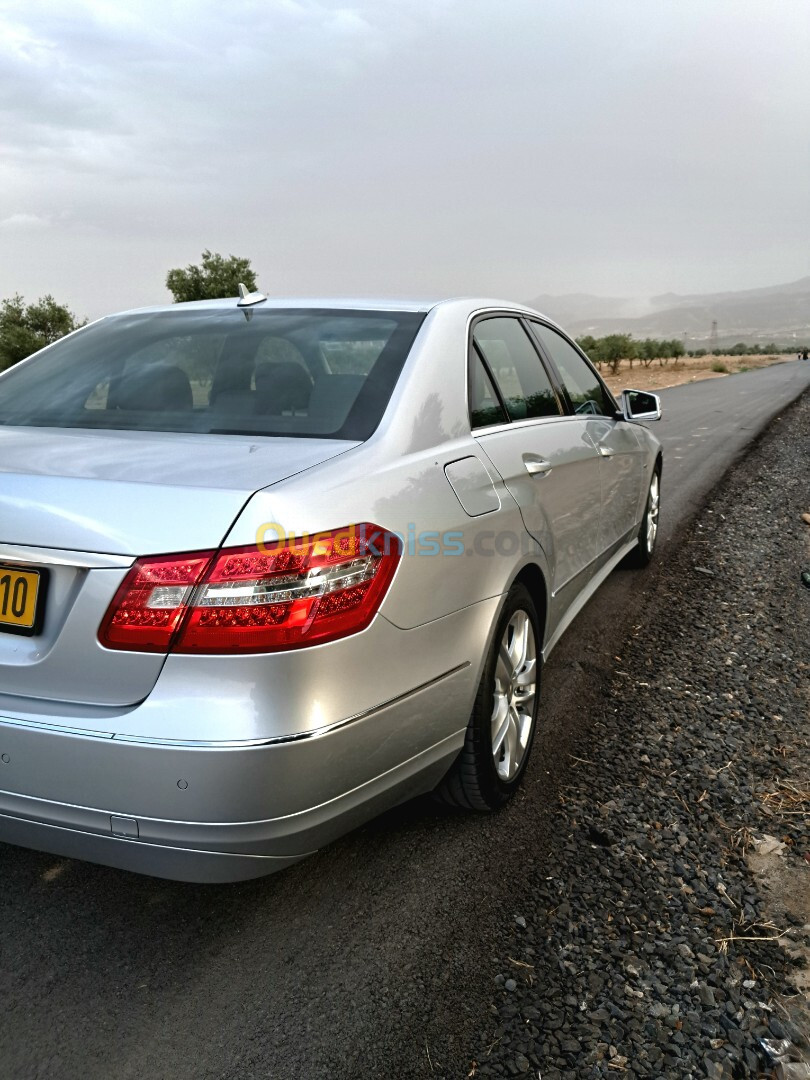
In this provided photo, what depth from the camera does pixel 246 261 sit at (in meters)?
66.8

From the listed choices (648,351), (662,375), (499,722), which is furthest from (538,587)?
(648,351)

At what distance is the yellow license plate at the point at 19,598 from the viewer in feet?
6.30

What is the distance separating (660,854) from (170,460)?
1853 millimetres

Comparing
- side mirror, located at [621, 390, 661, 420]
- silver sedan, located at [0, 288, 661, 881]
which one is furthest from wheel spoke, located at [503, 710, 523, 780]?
side mirror, located at [621, 390, 661, 420]

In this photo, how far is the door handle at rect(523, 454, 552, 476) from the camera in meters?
3.06

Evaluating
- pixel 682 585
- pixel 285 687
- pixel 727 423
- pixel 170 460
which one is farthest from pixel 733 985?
pixel 727 423

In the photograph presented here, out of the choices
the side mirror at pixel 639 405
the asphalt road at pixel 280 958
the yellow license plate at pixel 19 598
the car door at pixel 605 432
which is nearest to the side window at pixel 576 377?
the car door at pixel 605 432

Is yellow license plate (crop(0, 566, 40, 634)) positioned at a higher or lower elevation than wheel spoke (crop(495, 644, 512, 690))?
higher

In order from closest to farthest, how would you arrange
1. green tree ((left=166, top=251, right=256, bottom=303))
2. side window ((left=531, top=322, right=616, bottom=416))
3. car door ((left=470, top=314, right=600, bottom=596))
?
car door ((left=470, top=314, right=600, bottom=596)) < side window ((left=531, top=322, right=616, bottom=416)) < green tree ((left=166, top=251, right=256, bottom=303))

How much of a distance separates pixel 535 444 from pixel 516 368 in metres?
0.41

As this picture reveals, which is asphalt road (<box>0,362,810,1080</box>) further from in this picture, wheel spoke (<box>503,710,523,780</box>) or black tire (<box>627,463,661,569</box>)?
black tire (<box>627,463,661,569</box>)

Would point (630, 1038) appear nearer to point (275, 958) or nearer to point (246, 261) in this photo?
point (275, 958)

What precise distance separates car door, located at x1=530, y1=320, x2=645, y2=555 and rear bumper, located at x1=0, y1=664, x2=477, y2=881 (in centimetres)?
244

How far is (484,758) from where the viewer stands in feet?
8.94
